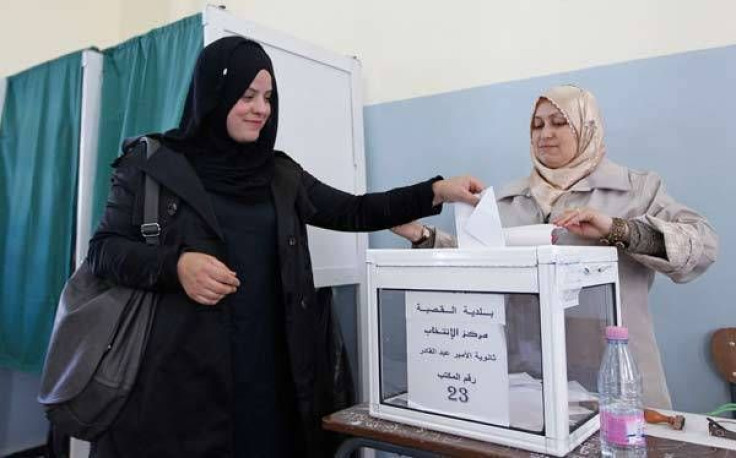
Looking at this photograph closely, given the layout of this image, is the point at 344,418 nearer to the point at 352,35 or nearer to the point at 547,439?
the point at 547,439

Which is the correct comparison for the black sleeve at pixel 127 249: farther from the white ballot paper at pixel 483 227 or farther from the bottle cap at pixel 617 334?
the bottle cap at pixel 617 334

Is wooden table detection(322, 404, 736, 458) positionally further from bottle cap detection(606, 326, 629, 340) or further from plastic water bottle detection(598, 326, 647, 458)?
bottle cap detection(606, 326, 629, 340)

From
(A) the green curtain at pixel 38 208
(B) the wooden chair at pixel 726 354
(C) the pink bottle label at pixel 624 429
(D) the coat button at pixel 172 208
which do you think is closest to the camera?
(C) the pink bottle label at pixel 624 429

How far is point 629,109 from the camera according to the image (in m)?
1.57

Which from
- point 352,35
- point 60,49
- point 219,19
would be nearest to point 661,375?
point 219,19

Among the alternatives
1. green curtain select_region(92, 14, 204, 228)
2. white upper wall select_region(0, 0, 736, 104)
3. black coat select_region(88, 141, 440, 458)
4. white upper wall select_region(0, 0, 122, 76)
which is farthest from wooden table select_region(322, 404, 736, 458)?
white upper wall select_region(0, 0, 122, 76)

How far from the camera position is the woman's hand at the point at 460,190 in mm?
1107

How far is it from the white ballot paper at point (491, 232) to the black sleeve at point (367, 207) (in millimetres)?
264

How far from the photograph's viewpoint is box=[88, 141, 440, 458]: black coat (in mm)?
986

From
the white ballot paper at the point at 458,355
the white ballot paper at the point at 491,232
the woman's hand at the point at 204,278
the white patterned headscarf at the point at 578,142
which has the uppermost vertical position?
the white patterned headscarf at the point at 578,142

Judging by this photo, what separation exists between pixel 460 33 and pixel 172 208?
4.23 feet

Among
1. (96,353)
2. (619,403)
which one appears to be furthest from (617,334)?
(96,353)

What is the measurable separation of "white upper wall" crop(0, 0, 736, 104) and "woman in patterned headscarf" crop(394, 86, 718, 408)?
474 mm

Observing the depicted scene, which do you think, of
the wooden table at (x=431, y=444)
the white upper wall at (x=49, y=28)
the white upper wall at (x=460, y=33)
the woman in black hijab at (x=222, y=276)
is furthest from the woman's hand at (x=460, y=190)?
the white upper wall at (x=49, y=28)
